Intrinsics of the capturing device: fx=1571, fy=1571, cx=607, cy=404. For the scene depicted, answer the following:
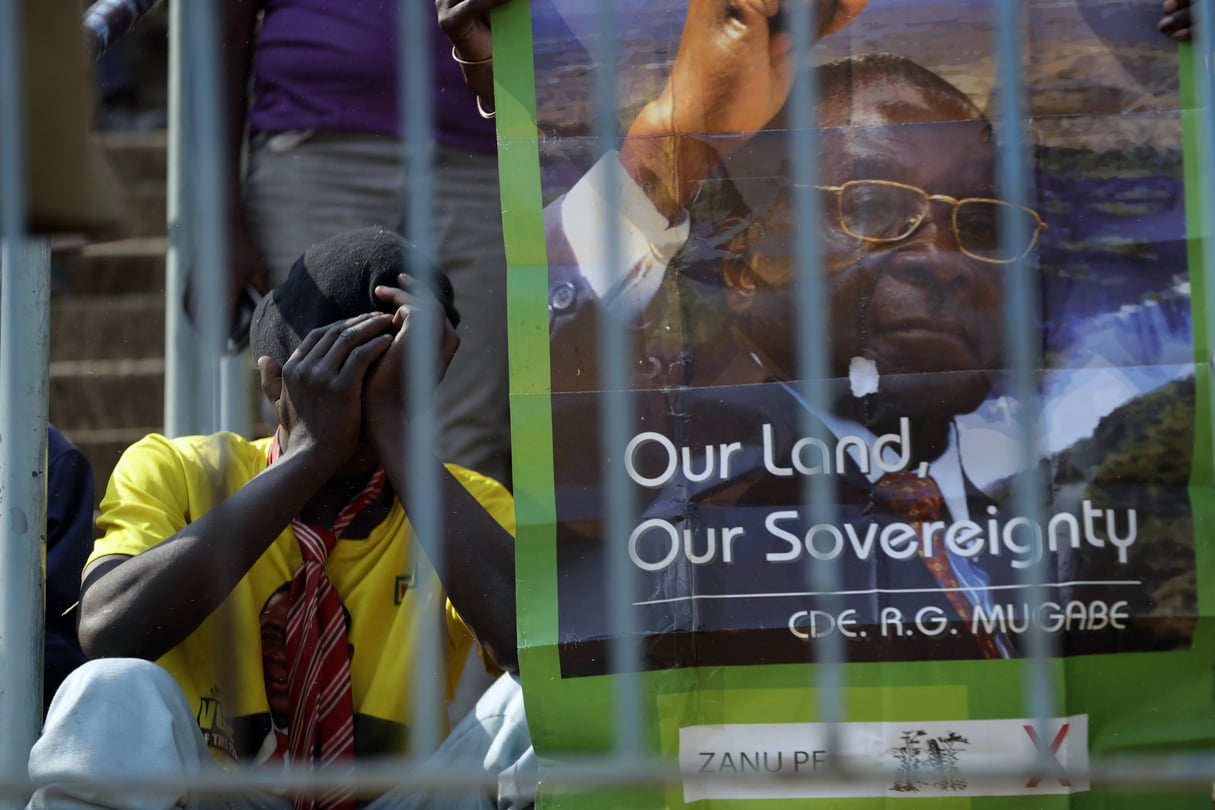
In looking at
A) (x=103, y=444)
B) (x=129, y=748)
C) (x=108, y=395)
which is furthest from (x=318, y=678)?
(x=108, y=395)

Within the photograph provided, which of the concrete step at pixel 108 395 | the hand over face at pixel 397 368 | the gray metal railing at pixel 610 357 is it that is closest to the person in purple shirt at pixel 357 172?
the hand over face at pixel 397 368

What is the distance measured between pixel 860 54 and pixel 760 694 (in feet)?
2.42

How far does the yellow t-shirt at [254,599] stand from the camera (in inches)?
84.0

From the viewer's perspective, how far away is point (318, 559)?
2.19m

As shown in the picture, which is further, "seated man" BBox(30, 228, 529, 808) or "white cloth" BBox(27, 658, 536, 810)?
"seated man" BBox(30, 228, 529, 808)

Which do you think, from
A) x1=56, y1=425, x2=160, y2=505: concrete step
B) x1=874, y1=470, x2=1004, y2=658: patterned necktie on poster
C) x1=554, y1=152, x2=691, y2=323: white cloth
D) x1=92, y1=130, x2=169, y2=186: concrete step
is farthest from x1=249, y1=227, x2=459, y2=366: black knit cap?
x1=92, y1=130, x2=169, y2=186: concrete step

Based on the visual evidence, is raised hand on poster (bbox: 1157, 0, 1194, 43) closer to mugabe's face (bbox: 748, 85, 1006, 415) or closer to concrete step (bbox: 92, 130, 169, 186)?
mugabe's face (bbox: 748, 85, 1006, 415)

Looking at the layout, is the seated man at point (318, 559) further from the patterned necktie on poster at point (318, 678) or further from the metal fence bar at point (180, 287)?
the metal fence bar at point (180, 287)

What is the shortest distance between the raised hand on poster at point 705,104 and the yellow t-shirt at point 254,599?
675 millimetres

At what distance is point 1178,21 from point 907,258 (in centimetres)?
41

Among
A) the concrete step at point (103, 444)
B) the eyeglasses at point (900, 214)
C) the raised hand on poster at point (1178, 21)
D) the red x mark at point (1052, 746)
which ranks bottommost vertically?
the red x mark at point (1052, 746)

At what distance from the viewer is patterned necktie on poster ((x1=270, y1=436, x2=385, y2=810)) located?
207cm

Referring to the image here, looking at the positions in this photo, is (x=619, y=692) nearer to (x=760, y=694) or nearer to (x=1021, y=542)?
(x=760, y=694)

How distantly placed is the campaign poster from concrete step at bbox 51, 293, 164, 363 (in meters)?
2.46
